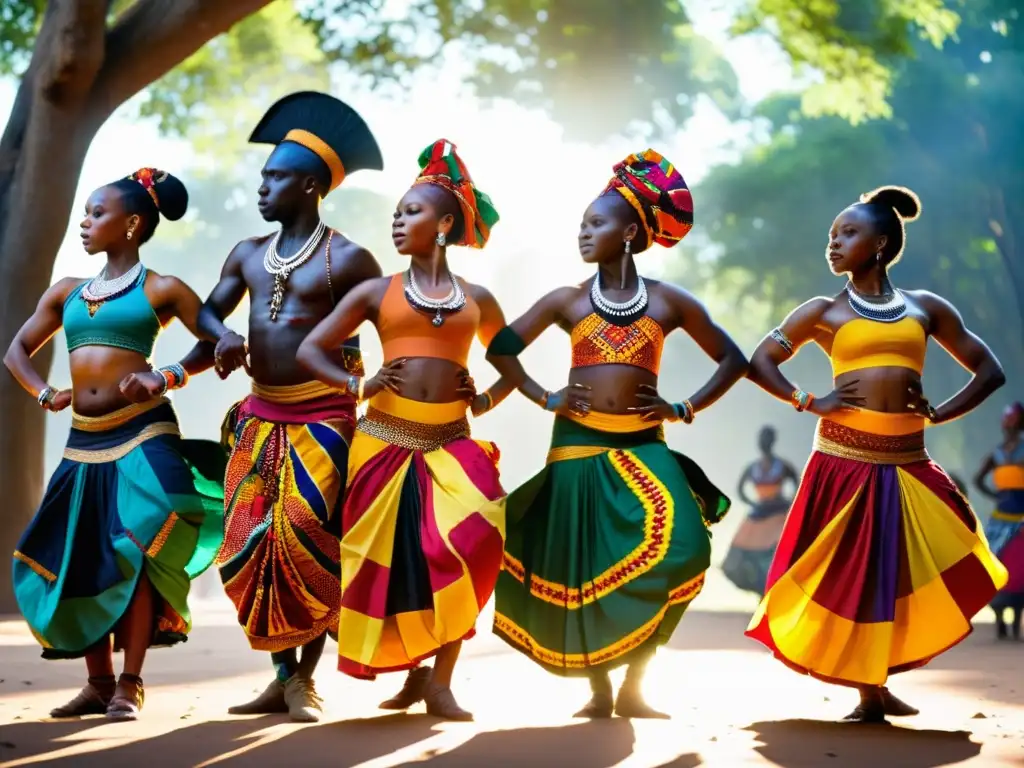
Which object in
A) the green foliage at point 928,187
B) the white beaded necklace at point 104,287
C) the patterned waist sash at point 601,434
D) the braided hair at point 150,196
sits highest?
the green foliage at point 928,187

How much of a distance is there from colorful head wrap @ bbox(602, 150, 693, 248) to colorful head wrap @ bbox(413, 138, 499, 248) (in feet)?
2.06

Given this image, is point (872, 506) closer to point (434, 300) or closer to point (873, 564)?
point (873, 564)

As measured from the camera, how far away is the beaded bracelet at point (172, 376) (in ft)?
22.6

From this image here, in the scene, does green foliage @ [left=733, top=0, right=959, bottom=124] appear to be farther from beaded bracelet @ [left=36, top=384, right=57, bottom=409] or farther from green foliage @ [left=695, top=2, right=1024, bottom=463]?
green foliage @ [left=695, top=2, right=1024, bottom=463]

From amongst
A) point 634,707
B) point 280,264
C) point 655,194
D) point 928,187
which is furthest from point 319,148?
point 928,187

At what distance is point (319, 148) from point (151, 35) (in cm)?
542

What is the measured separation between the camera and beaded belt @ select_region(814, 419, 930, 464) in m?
6.99

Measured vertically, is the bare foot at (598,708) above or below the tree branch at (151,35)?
below

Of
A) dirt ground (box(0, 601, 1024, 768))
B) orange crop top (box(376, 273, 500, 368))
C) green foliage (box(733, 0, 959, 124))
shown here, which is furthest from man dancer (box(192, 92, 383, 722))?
green foliage (box(733, 0, 959, 124))

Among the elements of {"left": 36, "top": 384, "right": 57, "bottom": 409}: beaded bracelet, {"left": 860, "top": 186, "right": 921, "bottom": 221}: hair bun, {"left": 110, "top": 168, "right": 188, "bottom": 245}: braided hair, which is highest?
{"left": 110, "top": 168, "right": 188, "bottom": 245}: braided hair

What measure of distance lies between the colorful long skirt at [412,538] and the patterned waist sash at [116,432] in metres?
0.98

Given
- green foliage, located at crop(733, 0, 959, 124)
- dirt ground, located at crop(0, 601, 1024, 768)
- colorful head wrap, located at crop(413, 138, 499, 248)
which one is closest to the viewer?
dirt ground, located at crop(0, 601, 1024, 768)

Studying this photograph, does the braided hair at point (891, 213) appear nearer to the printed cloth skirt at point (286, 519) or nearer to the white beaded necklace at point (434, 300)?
the white beaded necklace at point (434, 300)

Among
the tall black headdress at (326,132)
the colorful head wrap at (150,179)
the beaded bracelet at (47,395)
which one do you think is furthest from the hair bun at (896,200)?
the beaded bracelet at (47,395)
